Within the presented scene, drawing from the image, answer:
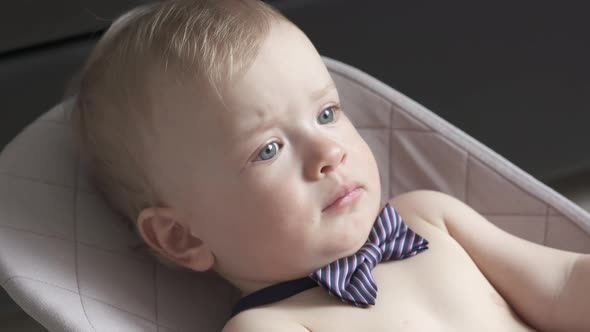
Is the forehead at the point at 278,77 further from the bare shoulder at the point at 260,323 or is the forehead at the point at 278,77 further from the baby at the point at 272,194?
the bare shoulder at the point at 260,323

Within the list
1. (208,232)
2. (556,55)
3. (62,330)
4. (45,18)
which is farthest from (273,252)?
(556,55)

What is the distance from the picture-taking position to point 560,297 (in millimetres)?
926

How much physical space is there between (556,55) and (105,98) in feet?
2.60

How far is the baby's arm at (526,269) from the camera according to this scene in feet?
3.02

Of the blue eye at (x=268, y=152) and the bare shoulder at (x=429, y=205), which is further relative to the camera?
the bare shoulder at (x=429, y=205)

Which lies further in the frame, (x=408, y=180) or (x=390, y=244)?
(x=408, y=180)

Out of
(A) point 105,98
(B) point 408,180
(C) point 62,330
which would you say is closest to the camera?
(C) point 62,330

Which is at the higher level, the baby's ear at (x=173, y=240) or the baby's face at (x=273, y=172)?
the baby's face at (x=273, y=172)

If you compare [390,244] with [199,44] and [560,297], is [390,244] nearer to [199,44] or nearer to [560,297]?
[560,297]

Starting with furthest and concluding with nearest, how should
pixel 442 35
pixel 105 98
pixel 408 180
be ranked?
pixel 442 35 → pixel 408 180 → pixel 105 98

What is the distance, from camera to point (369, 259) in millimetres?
915

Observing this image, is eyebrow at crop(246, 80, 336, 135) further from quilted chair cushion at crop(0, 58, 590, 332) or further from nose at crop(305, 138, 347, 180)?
quilted chair cushion at crop(0, 58, 590, 332)

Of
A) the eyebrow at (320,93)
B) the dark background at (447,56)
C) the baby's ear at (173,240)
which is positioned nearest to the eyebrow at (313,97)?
the eyebrow at (320,93)

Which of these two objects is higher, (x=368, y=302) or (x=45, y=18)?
(x=45, y=18)
